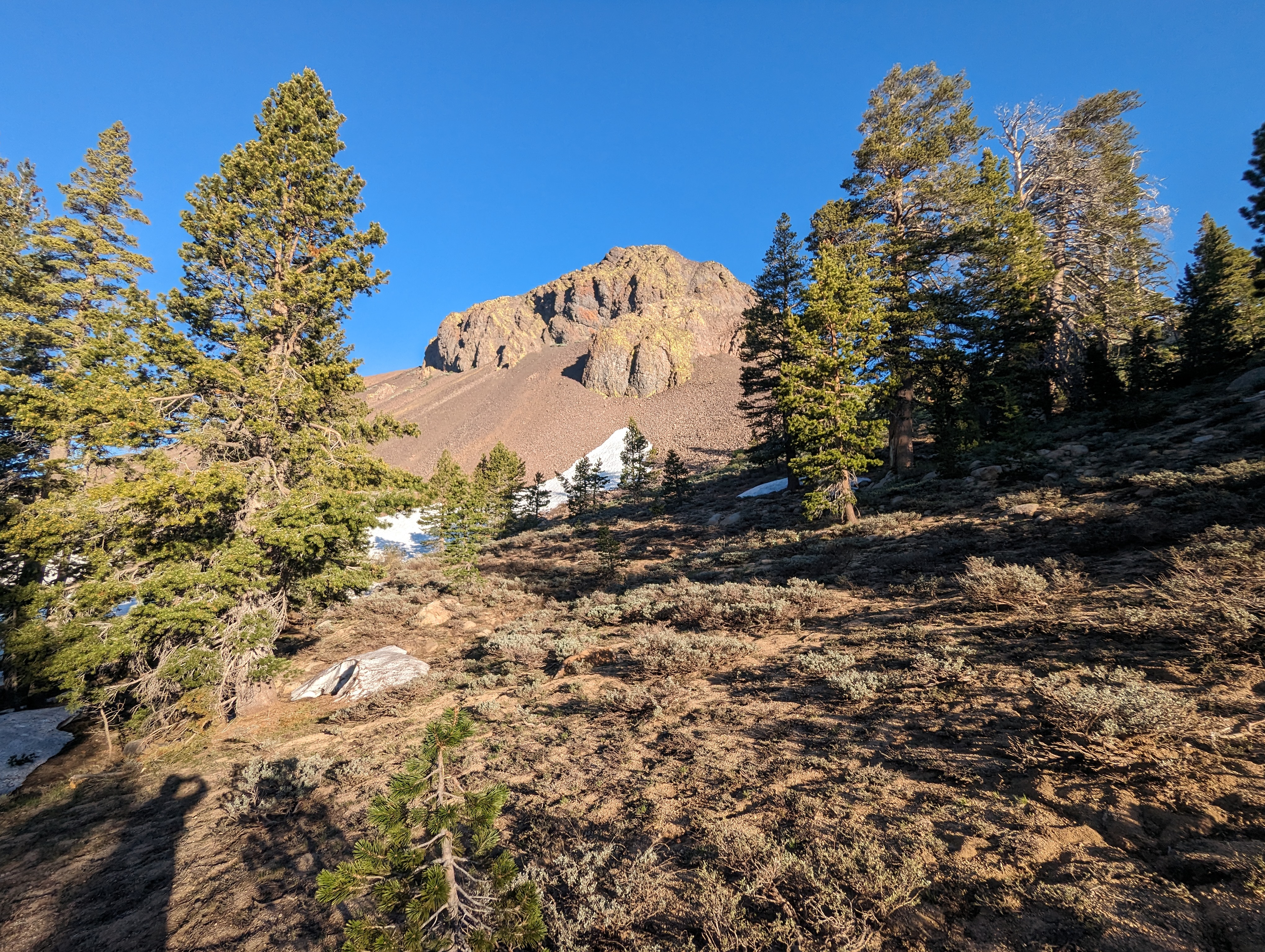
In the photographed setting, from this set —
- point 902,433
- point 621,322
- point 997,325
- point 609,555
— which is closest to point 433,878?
point 609,555

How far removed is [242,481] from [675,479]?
28.0m

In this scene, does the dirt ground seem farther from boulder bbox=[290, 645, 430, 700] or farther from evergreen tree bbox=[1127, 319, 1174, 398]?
evergreen tree bbox=[1127, 319, 1174, 398]

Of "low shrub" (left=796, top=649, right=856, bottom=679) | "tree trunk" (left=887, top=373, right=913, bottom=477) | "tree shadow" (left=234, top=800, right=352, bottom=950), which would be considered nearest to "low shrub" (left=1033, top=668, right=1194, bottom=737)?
"low shrub" (left=796, top=649, right=856, bottom=679)

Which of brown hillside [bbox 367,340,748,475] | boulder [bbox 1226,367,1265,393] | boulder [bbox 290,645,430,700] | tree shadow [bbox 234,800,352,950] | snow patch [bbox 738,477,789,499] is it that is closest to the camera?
tree shadow [bbox 234,800,352,950]

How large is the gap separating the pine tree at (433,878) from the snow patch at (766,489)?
26187 millimetres

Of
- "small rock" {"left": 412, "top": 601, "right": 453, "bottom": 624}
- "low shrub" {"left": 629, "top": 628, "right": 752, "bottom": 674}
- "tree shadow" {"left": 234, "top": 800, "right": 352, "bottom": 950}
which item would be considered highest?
"low shrub" {"left": 629, "top": 628, "right": 752, "bottom": 674}

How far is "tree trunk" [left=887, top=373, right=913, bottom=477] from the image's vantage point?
753 inches

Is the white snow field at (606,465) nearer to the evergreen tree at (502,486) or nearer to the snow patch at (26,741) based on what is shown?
the evergreen tree at (502,486)

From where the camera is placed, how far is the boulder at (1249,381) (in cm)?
1546

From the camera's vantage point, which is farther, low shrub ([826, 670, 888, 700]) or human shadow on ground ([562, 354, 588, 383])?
human shadow on ground ([562, 354, 588, 383])

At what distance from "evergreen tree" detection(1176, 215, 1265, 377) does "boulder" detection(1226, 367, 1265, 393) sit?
4.06 meters

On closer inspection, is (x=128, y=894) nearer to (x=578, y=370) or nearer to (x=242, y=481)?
(x=242, y=481)

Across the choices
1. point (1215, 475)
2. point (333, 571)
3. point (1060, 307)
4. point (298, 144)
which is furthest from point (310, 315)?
point (1060, 307)

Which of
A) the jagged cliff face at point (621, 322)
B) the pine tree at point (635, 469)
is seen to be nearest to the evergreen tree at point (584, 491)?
the pine tree at point (635, 469)
